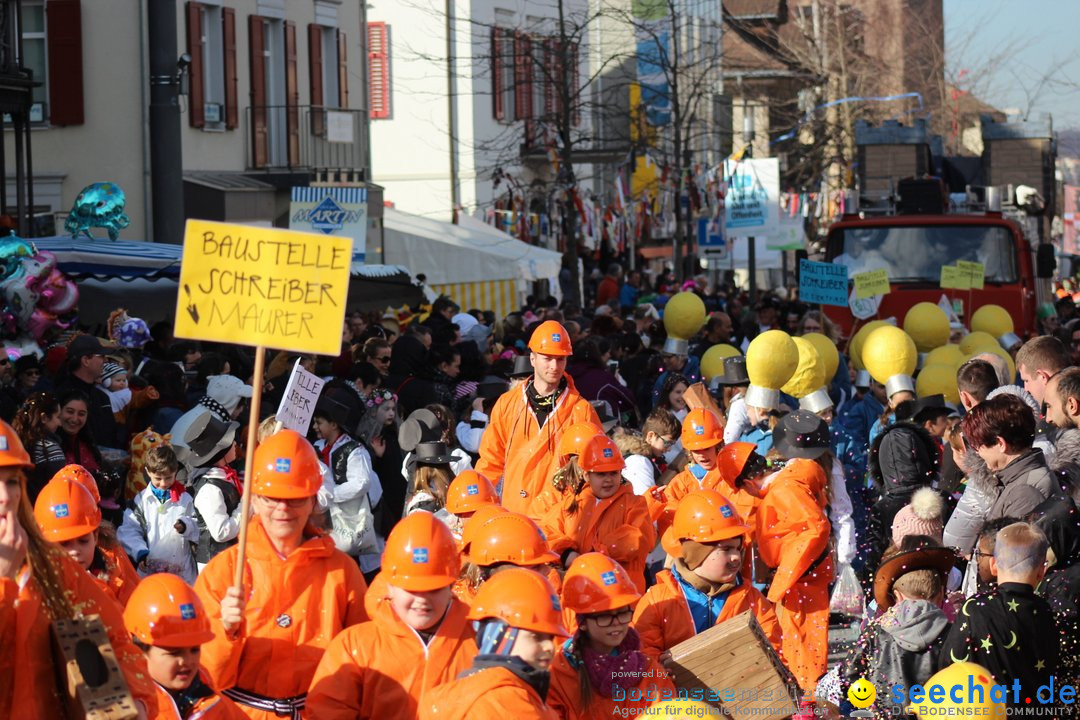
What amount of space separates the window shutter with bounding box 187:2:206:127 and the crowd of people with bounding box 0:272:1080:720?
32.2 ft

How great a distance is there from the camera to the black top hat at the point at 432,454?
8469 millimetres

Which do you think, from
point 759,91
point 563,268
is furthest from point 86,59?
point 759,91

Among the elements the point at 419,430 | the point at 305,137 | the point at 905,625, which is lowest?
the point at 905,625

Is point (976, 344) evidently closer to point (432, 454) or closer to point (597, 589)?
point (432, 454)

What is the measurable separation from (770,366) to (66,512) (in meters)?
5.28

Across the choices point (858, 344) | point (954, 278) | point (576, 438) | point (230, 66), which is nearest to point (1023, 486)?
point (576, 438)

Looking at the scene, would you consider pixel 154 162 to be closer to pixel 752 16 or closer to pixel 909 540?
pixel 909 540

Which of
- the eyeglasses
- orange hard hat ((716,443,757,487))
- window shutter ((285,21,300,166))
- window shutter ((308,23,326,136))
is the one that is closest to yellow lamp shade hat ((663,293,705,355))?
orange hard hat ((716,443,757,487))

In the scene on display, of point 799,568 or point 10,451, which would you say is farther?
point 799,568

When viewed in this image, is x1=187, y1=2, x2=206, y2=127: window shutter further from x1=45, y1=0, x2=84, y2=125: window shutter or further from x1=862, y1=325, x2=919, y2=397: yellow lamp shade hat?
x1=862, y1=325, x2=919, y2=397: yellow lamp shade hat

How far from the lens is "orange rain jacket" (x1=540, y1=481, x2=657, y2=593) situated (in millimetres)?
7211

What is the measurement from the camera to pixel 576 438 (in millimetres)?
7488

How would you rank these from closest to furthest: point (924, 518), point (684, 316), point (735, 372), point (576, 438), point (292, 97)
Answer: point (924, 518)
point (576, 438)
point (735, 372)
point (684, 316)
point (292, 97)

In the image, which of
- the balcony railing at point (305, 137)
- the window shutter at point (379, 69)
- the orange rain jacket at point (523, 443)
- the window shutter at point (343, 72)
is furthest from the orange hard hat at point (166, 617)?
the window shutter at point (379, 69)
